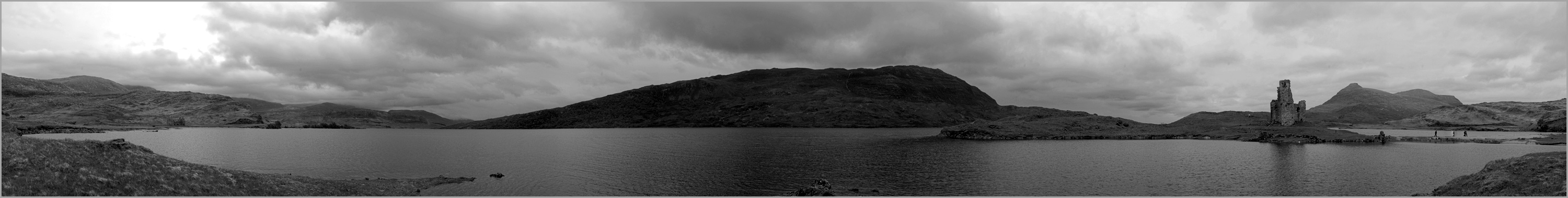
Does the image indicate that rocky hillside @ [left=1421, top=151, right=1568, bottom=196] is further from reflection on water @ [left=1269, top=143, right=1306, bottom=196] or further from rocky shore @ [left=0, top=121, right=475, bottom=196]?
rocky shore @ [left=0, top=121, right=475, bottom=196]

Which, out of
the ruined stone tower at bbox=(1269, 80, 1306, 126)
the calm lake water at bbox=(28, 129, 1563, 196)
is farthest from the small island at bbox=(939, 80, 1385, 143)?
the calm lake water at bbox=(28, 129, 1563, 196)

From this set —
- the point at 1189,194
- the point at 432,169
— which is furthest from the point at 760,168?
the point at 1189,194

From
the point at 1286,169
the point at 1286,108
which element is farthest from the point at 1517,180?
the point at 1286,108

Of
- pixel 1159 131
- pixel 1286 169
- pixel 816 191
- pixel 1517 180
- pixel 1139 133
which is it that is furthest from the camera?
Result: pixel 1159 131

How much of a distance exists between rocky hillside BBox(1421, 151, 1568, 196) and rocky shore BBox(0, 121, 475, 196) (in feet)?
264

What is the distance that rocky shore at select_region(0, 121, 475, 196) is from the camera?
33062mm

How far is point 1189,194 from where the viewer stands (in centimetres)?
5488

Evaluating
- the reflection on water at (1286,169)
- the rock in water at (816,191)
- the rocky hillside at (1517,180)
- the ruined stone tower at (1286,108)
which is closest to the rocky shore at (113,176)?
the rock in water at (816,191)

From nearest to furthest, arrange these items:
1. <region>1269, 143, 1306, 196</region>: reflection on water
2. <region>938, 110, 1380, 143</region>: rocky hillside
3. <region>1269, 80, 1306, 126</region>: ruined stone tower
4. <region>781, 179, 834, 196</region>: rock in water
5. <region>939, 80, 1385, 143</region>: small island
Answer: <region>781, 179, 834, 196</region>: rock in water → <region>1269, 143, 1306, 196</region>: reflection on water → <region>938, 110, 1380, 143</region>: rocky hillside → <region>939, 80, 1385, 143</region>: small island → <region>1269, 80, 1306, 126</region>: ruined stone tower

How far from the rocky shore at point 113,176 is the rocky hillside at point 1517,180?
80.4 meters

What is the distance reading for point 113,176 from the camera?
36.5 metres

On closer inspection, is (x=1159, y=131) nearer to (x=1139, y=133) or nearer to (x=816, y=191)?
(x=1139, y=133)

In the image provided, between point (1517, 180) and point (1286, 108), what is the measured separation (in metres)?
174

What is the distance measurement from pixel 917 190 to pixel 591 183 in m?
33.6
